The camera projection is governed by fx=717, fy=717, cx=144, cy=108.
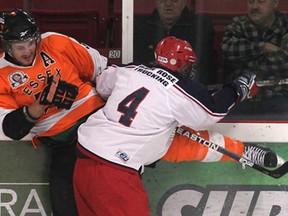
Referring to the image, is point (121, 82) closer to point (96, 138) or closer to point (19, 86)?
point (96, 138)

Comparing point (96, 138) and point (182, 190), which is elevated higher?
point (96, 138)

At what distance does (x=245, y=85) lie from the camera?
2584 mm

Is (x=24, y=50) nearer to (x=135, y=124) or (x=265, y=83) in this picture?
(x=135, y=124)

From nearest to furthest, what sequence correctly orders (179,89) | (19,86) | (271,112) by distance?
1. (179,89)
2. (19,86)
3. (271,112)

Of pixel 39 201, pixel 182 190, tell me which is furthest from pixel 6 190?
pixel 182 190

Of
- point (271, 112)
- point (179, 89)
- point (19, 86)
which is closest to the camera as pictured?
point (179, 89)

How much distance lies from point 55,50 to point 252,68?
0.78 metres

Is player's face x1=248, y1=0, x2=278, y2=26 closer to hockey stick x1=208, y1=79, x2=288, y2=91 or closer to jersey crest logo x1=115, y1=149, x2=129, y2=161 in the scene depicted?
hockey stick x1=208, y1=79, x2=288, y2=91

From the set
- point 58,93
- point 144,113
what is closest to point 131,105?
point 144,113

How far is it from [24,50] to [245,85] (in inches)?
31.6

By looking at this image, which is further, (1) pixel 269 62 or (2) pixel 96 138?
(1) pixel 269 62

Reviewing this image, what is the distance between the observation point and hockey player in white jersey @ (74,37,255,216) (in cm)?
243

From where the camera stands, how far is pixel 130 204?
244 cm

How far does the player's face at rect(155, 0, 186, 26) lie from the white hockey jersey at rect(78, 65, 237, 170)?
1.30ft
